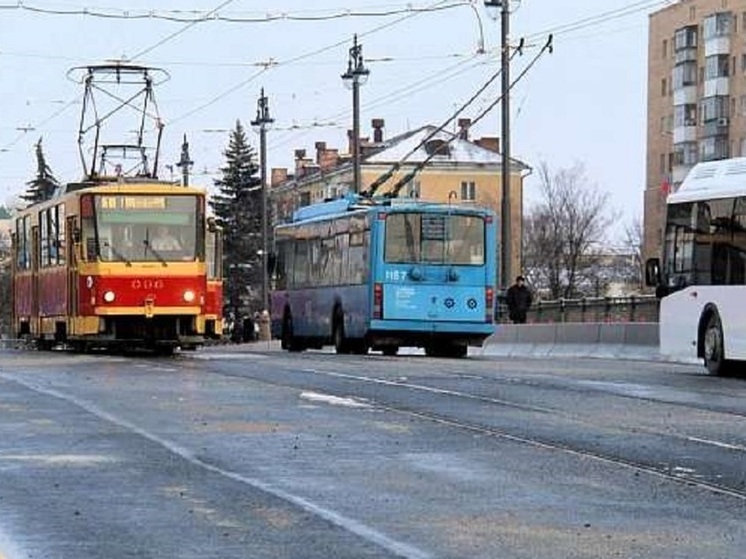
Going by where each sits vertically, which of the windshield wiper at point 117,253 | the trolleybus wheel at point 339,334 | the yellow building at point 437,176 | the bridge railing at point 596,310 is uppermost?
the yellow building at point 437,176

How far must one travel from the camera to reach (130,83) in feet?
122

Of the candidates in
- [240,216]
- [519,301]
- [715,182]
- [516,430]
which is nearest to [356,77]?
[519,301]

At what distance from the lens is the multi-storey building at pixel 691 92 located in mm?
100750

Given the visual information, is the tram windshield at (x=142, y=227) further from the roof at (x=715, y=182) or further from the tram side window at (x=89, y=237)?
the roof at (x=715, y=182)

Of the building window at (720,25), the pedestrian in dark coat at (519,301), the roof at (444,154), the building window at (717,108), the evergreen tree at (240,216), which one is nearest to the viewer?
the pedestrian in dark coat at (519,301)

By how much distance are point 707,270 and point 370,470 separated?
14.1 m

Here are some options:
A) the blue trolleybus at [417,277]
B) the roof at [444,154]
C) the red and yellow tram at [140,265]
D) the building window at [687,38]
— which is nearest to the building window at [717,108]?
the building window at [687,38]

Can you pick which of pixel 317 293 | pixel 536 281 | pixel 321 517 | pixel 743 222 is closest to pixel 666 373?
pixel 743 222

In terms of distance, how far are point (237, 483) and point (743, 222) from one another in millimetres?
14339

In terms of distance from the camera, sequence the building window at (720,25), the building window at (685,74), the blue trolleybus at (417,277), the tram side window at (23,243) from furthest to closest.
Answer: the building window at (685,74)
the building window at (720,25)
the tram side window at (23,243)
the blue trolleybus at (417,277)

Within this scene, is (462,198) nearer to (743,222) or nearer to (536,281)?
(536,281)

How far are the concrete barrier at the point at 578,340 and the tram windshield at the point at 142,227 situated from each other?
30.1ft

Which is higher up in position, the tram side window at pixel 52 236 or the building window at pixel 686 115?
the building window at pixel 686 115

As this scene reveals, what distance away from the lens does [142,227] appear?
105 ft
